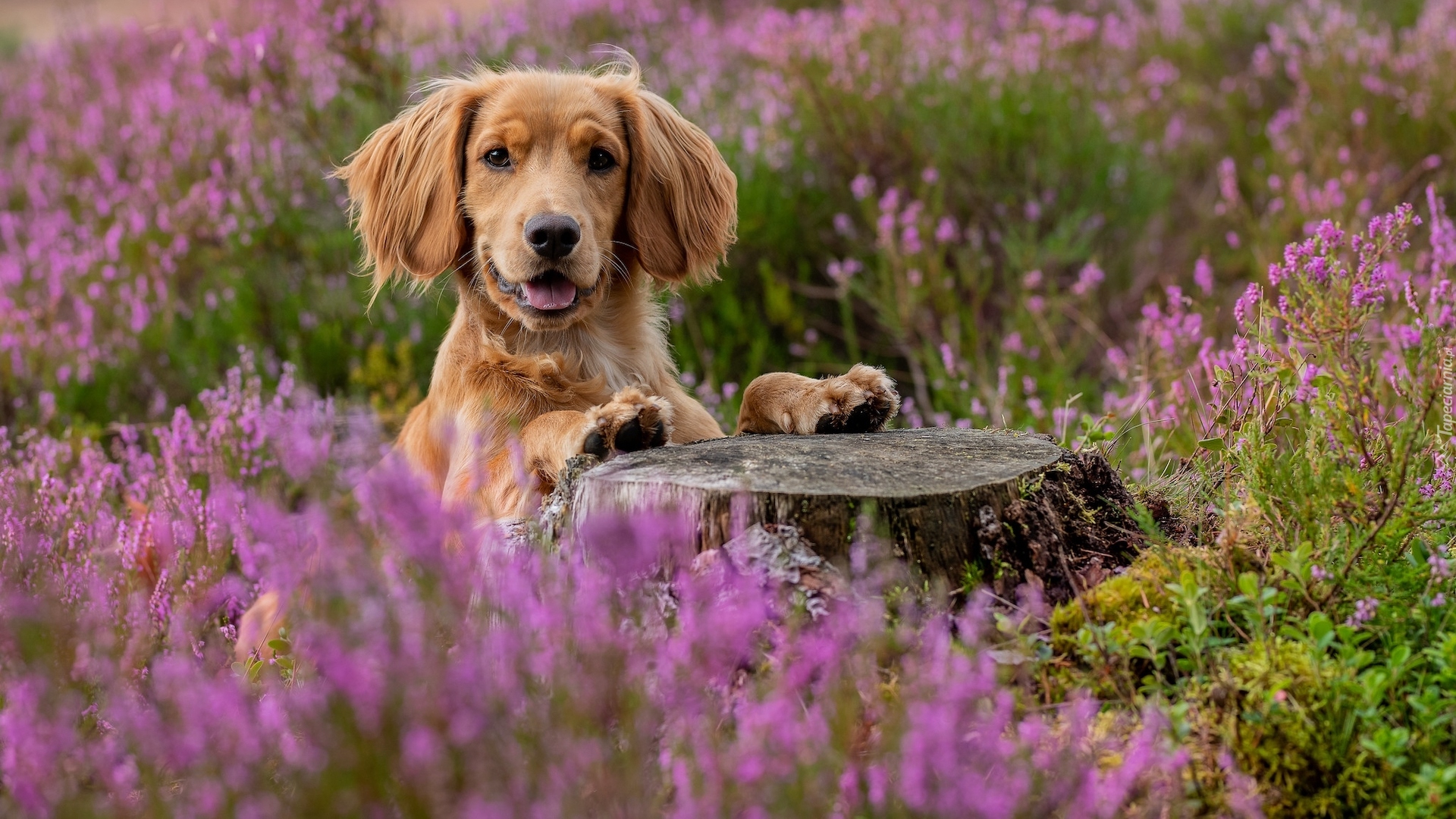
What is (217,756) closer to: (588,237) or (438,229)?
(588,237)

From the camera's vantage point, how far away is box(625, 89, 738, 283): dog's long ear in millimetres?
3186

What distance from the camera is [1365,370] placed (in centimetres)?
200

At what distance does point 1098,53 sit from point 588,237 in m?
5.95

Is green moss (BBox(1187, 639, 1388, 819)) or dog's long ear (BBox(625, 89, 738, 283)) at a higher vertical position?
dog's long ear (BBox(625, 89, 738, 283))

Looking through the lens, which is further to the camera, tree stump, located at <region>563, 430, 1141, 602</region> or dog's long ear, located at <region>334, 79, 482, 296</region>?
dog's long ear, located at <region>334, 79, 482, 296</region>

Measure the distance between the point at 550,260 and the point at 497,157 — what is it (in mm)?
440

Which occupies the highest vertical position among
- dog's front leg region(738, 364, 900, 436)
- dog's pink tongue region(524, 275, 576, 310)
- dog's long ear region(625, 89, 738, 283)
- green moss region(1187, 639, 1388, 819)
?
dog's long ear region(625, 89, 738, 283)

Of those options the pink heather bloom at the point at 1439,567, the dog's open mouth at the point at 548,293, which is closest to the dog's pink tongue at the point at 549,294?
the dog's open mouth at the point at 548,293

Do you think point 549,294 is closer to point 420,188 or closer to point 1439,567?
point 420,188

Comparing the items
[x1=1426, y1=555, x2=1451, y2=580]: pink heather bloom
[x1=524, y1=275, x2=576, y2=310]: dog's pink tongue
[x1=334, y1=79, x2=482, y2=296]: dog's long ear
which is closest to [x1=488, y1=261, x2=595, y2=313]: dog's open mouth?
[x1=524, y1=275, x2=576, y2=310]: dog's pink tongue

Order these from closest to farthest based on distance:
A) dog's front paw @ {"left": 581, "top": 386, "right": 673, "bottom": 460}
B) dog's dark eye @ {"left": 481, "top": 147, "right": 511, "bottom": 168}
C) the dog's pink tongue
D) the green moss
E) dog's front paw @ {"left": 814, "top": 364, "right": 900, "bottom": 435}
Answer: the green moss, dog's front paw @ {"left": 581, "top": 386, "right": 673, "bottom": 460}, dog's front paw @ {"left": 814, "top": 364, "right": 900, "bottom": 435}, the dog's pink tongue, dog's dark eye @ {"left": 481, "top": 147, "right": 511, "bottom": 168}

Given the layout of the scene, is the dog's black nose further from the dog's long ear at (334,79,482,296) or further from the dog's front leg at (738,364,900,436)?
the dog's front leg at (738,364,900,436)

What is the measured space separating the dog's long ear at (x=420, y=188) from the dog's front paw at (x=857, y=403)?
1.10 meters

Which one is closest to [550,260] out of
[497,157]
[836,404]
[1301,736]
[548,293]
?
[548,293]
